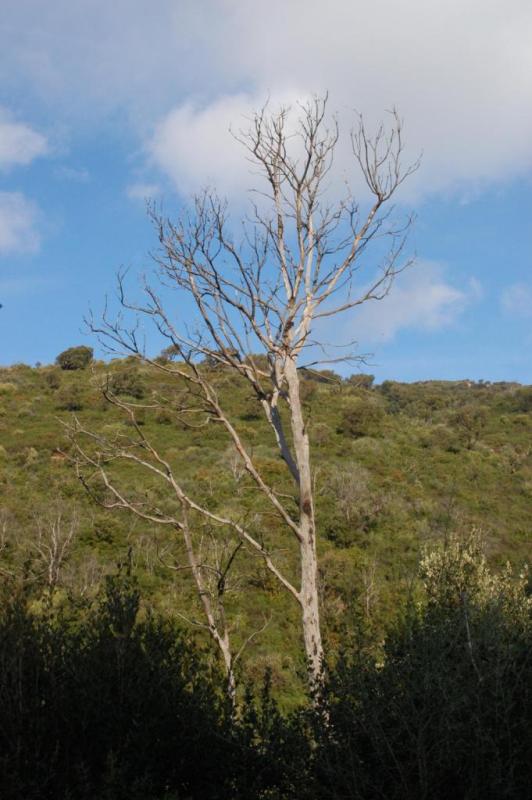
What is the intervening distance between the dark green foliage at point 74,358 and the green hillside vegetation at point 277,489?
1.88 ft

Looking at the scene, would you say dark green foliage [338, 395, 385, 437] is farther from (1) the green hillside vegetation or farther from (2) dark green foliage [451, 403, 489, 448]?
(2) dark green foliage [451, 403, 489, 448]

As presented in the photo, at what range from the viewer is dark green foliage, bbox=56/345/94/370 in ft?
203

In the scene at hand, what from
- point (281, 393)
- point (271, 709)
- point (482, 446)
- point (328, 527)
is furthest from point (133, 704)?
point (482, 446)

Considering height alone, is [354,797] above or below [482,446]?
below

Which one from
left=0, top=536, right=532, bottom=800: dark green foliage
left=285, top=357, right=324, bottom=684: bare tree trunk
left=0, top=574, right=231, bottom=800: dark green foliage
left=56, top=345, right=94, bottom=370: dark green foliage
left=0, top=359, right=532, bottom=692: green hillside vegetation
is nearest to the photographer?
left=0, top=536, right=532, bottom=800: dark green foliage

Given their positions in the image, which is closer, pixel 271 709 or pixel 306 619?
pixel 271 709

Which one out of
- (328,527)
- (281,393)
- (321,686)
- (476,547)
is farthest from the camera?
(328,527)

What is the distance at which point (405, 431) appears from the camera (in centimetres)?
5025

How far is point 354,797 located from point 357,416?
4479 centimetres

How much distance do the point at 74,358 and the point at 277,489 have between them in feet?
121

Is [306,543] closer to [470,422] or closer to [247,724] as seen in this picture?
[247,724]

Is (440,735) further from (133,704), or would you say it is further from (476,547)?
(476,547)

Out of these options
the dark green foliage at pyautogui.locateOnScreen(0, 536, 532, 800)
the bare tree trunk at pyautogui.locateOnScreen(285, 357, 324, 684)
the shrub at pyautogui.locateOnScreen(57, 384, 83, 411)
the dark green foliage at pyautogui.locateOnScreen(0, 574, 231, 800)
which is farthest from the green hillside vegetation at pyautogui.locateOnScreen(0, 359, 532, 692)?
the dark green foliage at pyautogui.locateOnScreen(0, 574, 231, 800)

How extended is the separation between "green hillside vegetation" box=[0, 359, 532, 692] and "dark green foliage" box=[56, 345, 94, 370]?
572mm
